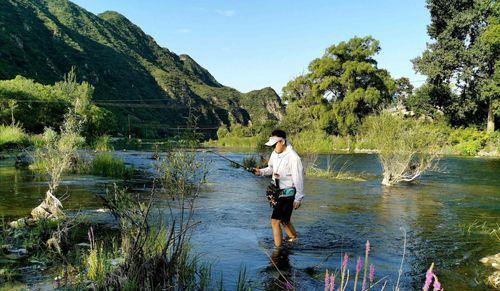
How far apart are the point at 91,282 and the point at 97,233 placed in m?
4.34

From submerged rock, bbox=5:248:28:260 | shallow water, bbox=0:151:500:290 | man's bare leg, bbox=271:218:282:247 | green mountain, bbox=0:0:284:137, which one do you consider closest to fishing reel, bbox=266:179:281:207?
man's bare leg, bbox=271:218:282:247

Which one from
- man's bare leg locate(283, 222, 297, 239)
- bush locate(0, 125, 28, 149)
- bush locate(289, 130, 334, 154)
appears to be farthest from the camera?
bush locate(0, 125, 28, 149)

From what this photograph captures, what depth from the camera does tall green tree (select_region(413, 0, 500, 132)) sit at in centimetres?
5069

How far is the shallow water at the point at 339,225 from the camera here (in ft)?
27.5

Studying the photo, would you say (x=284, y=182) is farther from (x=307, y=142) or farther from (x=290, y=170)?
(x=307, y=142)

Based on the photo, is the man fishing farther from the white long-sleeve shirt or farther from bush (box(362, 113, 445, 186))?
bush (box(362, 113, 445, 186))

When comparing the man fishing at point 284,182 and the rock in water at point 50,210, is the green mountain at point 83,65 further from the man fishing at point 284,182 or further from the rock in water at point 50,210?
the man fishing at point 284,182

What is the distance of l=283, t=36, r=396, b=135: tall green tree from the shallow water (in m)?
48.3

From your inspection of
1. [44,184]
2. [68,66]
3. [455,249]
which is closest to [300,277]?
[455,249]

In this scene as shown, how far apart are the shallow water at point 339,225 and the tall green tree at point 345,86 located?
48263mm

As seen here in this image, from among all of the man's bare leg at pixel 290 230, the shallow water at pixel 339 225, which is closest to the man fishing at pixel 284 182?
the man's bare leg at pixel 290 230

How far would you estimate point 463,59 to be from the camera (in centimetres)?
5297

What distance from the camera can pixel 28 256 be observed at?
8.28 meters

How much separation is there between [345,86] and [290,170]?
69890 millimetres
